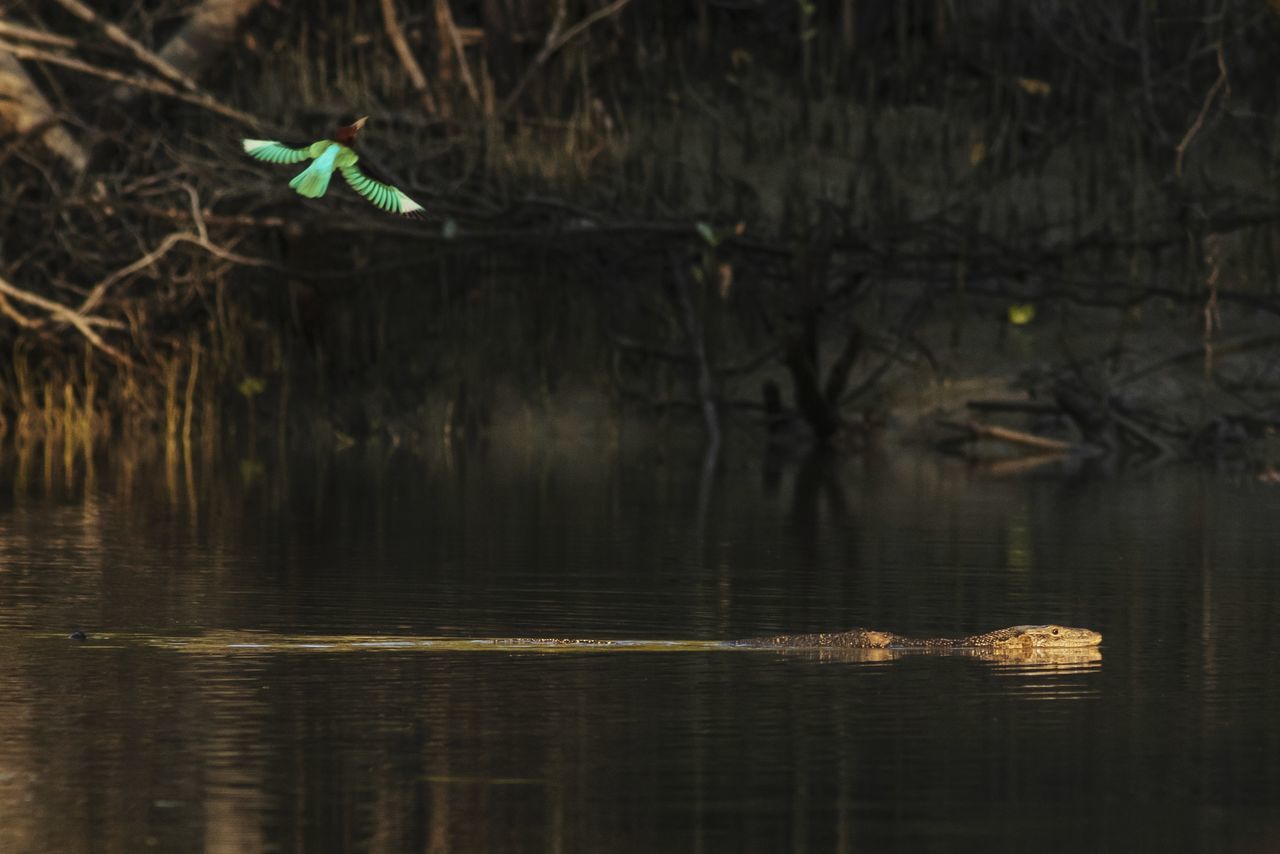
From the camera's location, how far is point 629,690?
883cm

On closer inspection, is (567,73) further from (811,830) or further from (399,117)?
A: (811,830)

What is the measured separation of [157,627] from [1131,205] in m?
18.6

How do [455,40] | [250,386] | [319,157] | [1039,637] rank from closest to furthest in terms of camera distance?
[1039,637] < [319,157] < [250,386] < [455,40]

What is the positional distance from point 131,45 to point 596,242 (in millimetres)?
4802

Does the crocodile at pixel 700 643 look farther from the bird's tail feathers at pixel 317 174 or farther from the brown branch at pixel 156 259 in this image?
the brown branch at pixel 156 259

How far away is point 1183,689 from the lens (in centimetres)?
894

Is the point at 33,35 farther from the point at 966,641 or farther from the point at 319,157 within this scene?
the point at 966,641

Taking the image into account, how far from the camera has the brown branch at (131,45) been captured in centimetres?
2450

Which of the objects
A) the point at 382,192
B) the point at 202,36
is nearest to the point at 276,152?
→ the point at 382,192

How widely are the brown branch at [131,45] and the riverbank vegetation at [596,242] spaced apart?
0.05 metres

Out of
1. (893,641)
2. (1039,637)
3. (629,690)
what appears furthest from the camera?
(893,641)

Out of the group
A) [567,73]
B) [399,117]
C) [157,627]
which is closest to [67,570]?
[157,627]

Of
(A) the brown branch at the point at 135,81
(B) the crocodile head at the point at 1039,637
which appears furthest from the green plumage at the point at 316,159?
(A) the brown branch at the point at 135,81

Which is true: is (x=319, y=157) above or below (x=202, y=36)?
below
